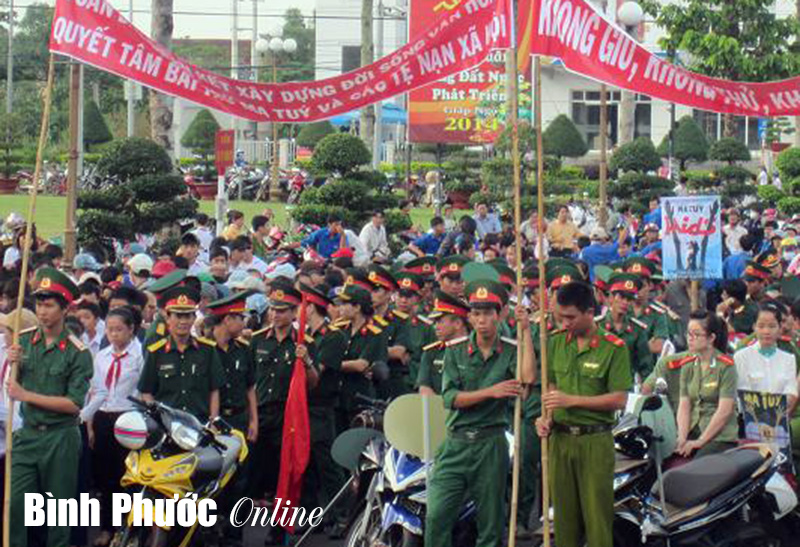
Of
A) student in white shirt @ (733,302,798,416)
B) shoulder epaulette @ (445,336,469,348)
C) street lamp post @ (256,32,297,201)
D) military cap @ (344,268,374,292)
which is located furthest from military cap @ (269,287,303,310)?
street lamp post @ (256,32,297,201)

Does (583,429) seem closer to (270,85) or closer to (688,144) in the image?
(270,85)

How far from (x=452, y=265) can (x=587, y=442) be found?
18.3ft

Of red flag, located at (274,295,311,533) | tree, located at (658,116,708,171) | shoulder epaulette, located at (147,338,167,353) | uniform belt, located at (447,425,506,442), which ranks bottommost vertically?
red flag, located at (274,295,311,533)

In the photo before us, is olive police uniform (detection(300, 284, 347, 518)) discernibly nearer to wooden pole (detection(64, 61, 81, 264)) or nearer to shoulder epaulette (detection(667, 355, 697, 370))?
shoulder epaulette (detection(667, 355, 697, 370))

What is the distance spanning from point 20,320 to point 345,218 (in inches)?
552

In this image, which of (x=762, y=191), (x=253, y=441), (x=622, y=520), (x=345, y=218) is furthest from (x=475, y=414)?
(x=762, y=191)

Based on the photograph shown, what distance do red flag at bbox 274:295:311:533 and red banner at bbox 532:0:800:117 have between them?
96.8 inches

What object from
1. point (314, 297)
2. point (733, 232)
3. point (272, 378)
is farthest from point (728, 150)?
point (272, 378)

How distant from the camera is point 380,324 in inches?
508

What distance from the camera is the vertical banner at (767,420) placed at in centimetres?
1121

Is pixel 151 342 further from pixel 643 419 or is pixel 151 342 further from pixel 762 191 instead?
pixel 762 191

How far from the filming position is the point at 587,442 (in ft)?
30.4

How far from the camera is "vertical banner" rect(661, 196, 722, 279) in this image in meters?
14.6

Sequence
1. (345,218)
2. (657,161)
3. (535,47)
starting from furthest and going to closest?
(657,161) < (345,218) < (535,47)
